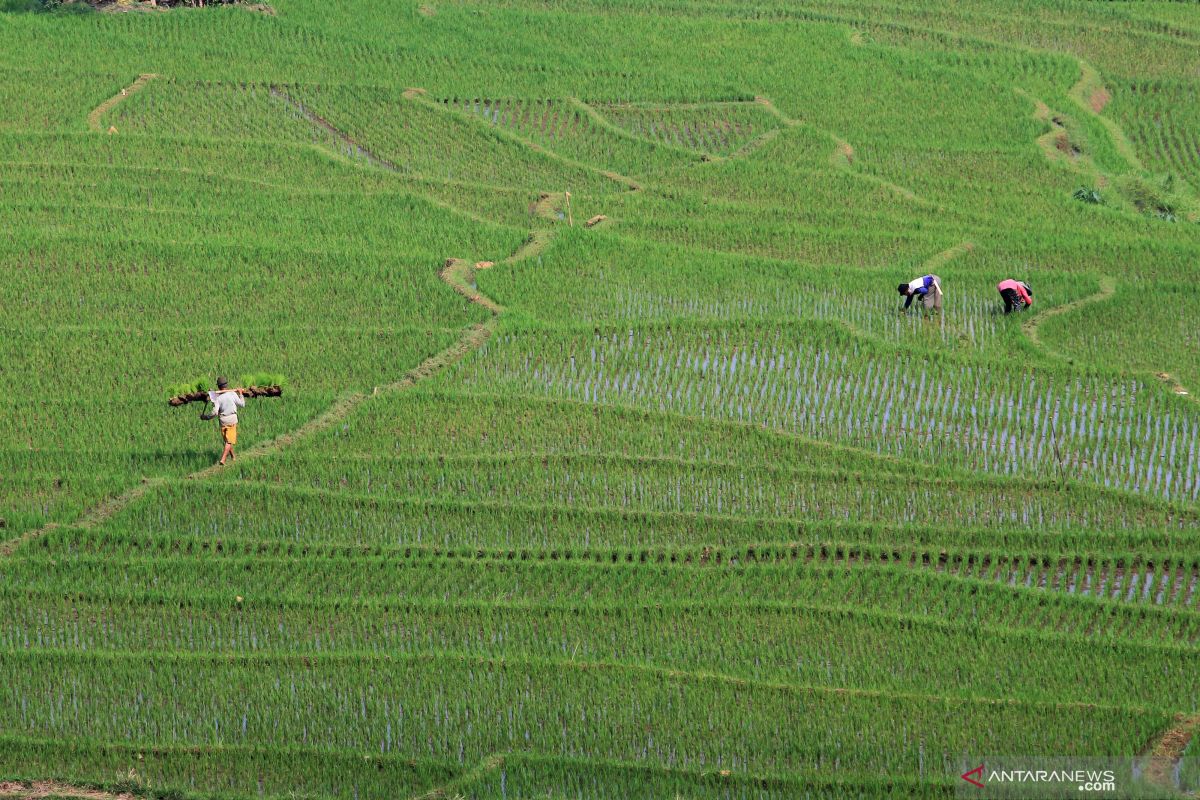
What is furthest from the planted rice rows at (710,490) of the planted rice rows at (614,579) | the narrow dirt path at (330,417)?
the planted rice rows at (614,579)

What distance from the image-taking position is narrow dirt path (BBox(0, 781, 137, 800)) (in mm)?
10734

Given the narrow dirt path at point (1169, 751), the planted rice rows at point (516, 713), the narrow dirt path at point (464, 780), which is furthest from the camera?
the planted rice rows at point (516, 713)

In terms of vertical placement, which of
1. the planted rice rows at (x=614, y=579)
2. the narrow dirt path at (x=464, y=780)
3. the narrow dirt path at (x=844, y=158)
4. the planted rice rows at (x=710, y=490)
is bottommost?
the narrow dirt path at (x=464, y=780)

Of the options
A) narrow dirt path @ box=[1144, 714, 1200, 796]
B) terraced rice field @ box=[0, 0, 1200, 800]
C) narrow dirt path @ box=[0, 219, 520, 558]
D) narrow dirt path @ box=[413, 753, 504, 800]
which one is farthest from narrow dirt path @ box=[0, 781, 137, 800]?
narrow dirt path @ box=[1144, 714, 1200, 796]

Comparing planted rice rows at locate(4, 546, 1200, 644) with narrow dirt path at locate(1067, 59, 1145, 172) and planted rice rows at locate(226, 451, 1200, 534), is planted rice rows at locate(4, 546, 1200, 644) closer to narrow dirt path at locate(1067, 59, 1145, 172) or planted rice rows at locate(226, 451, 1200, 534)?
planted rice rows at locate(226, 451, 1200, 534)

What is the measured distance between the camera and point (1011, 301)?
16328 mm

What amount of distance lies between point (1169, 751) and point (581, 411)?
16.7ft

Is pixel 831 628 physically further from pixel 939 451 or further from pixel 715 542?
pixel 939 451

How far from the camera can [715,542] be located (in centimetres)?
1289

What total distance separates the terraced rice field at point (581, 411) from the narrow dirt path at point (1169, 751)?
0.05 meters

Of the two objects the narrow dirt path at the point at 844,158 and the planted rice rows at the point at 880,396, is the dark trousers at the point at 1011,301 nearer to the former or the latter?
the planted rice rows at the point at 880,396

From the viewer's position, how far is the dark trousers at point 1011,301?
53.4 ft

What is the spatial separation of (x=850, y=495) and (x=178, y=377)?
4933 millimetres

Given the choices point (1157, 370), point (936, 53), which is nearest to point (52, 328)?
point (1157, 370)
